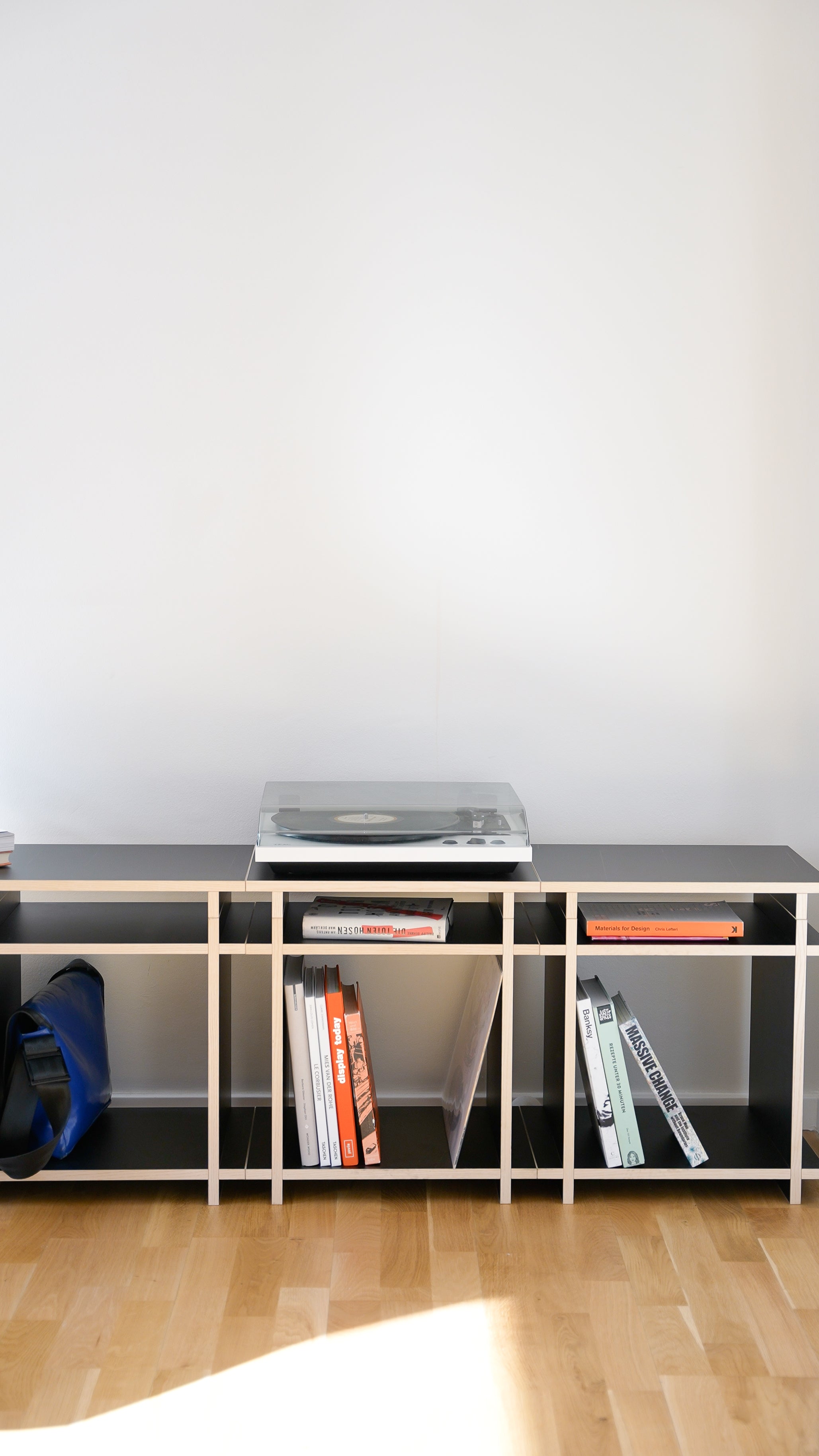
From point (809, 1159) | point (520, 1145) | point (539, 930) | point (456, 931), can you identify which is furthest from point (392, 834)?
point (809, 1159)

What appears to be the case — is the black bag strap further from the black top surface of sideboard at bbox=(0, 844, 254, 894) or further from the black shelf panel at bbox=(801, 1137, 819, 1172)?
the black shelf panel at bbox=(801, 1137, 819, 1172)

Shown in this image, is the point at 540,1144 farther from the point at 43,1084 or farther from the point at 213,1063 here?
the point at 43,1084

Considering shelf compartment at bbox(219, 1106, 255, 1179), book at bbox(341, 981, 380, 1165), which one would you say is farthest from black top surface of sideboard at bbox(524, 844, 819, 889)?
shelf compartment at bbox(219, 1106, 255, 1179)

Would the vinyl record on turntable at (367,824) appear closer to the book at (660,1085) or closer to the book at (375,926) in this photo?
the book at (375,926)

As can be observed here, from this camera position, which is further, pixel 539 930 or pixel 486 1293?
pixel 539 930

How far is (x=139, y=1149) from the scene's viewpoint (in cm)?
199

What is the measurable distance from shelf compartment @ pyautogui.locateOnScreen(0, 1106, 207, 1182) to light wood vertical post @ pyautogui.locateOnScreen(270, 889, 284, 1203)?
0.14 meters

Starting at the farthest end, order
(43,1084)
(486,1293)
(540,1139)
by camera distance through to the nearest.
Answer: (540,1139), (43,1084), (486,1293)

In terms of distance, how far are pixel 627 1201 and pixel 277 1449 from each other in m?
0.85

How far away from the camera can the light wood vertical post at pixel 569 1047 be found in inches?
74.2

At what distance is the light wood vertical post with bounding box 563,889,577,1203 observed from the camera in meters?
1.89

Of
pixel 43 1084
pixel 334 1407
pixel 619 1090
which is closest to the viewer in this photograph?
pixel 334 1407

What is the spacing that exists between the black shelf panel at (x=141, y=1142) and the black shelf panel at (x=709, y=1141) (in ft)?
2.52

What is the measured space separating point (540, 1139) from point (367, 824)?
2.50 ft
